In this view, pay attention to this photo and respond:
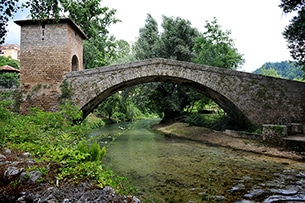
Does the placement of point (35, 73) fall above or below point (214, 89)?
above

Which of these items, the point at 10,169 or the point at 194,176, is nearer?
the point at 10,169

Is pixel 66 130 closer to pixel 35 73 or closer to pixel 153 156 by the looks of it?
pixel 153 156

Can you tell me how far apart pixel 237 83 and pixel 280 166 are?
6.02 meters

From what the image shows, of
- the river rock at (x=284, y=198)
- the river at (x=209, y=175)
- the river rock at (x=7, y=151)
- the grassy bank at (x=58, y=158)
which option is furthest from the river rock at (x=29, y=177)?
the river rock at (x=284, y=198)

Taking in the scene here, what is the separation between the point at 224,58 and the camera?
1639 centimetres

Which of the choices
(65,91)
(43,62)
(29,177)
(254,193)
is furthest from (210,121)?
(29,177)


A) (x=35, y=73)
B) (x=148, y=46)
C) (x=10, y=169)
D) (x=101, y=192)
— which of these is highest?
(x=148, y=46)

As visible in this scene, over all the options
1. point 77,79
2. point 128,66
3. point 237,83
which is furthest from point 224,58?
point 77,79

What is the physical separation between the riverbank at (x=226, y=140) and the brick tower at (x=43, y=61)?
847cm

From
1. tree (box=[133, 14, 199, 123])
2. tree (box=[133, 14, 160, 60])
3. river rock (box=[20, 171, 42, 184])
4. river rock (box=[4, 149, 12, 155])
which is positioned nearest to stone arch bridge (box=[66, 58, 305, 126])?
tree (box=[133, 14, 199, 123])

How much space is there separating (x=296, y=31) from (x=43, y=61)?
13.0 metres

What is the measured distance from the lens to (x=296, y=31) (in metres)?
11.2

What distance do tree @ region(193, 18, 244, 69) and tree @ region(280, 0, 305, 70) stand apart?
15.4 ft

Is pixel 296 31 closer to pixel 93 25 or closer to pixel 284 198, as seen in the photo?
pixel 284 198
